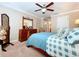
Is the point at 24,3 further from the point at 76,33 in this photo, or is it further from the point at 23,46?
the point at 76,33

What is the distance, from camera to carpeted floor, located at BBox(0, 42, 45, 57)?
1.76 meters

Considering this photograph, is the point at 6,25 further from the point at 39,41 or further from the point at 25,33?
the point at 39,41

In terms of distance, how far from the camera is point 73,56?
1.52 metres

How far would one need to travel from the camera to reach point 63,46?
1.65 m

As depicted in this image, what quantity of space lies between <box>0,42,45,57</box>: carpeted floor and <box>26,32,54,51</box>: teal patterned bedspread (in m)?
0.13

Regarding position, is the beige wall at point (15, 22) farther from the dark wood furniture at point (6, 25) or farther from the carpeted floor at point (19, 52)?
the carpeted floor at point (19, 52)

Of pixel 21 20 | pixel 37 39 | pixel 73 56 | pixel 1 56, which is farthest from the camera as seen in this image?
pixel 37 39

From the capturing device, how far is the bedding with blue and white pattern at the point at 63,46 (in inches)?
58.6

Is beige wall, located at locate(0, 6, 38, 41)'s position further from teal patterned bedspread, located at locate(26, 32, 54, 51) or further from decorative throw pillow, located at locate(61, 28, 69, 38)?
decorative throw pillow, located at locate(61, 28, 69, 38)

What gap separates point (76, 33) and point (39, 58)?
797 millimetres

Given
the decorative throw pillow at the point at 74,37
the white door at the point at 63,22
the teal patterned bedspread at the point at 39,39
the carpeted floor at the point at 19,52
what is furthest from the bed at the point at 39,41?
the decorative throw pillow at the point at 74,37

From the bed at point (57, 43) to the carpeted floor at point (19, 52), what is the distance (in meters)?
0.13

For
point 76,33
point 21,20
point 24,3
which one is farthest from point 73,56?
point 24,3

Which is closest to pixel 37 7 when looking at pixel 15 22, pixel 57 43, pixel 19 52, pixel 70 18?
pixel 15 22
